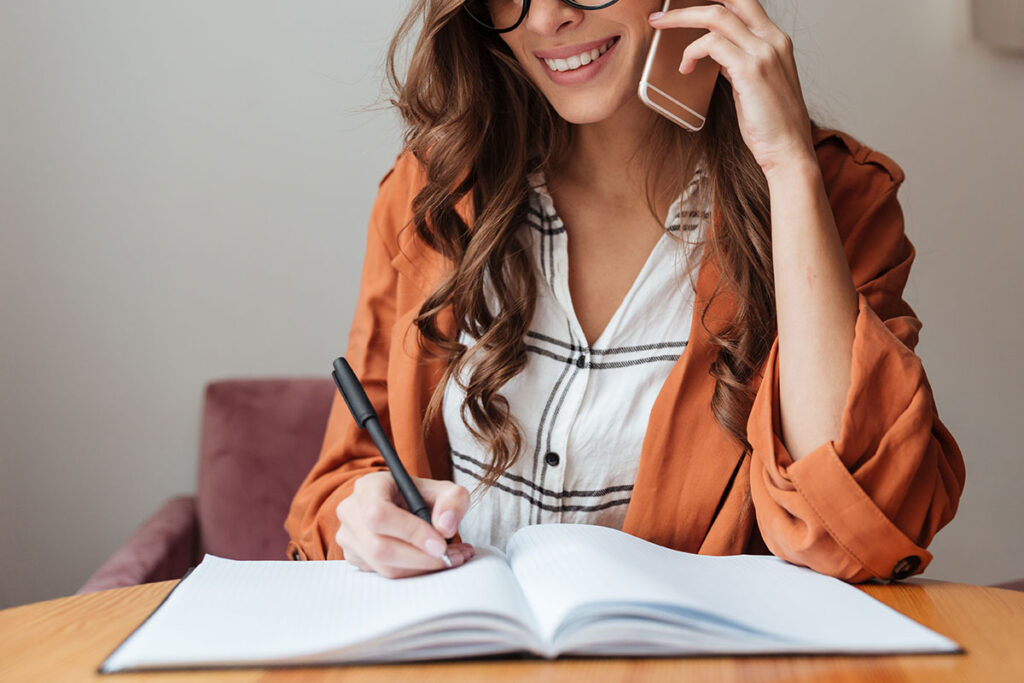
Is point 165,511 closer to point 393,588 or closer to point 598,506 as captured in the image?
point 598,506

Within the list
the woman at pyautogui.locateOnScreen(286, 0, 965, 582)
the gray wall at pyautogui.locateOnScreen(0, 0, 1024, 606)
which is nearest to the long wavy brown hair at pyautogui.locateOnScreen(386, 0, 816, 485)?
the woman at pyautogui.locateOnScreen(286, 0, 965, 582)

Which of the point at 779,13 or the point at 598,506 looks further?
the point at 779,13

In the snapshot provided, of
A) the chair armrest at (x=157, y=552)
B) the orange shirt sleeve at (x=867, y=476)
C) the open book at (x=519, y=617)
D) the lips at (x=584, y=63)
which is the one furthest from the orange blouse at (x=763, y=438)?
the chair armrest at (x=157, y=552)

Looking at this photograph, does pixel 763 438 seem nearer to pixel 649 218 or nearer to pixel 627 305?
pixel 627 305

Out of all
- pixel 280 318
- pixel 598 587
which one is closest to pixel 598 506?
pixel 598 587

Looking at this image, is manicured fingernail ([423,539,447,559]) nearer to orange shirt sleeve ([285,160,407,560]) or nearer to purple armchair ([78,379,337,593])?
orange shirt sleeve ([285,160,407,560])

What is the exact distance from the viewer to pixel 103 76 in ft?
5.96

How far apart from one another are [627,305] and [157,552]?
1001mm

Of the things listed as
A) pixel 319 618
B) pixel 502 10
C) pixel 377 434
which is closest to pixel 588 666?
pixel 319 618

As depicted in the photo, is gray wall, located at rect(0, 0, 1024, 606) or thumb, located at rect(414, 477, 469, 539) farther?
gray wall, located at rect(0, 0, 1024, 606)

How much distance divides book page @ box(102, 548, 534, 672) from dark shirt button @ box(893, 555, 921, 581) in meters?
0.37

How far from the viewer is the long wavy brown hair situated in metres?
1.09

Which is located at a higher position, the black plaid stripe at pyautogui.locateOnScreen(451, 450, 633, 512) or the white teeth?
the white teeth

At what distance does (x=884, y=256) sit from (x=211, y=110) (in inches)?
54.0
